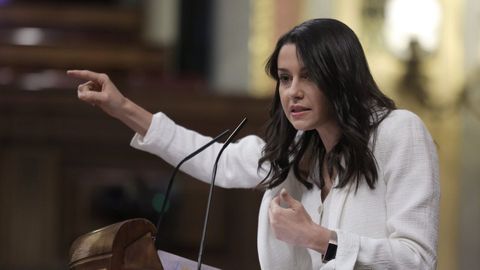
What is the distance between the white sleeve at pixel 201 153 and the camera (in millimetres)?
1831

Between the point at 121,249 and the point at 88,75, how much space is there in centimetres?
40

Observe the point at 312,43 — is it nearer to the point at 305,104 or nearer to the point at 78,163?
the point at 305,104

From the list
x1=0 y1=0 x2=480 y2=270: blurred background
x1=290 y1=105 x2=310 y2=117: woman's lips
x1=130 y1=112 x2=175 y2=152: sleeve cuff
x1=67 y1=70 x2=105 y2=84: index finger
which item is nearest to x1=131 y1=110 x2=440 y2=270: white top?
x1=290 y1=105 x2=310 y2=117: woman's lips

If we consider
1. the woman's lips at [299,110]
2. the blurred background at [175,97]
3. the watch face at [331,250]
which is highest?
the woman's lips at [299,110]

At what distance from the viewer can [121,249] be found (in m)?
1.43

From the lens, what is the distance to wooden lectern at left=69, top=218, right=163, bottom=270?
1421mm

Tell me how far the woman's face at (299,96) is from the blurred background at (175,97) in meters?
1.19

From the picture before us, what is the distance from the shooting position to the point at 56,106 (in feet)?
11.5

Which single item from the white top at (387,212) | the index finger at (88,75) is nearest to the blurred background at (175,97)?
the index finger at (88,75)

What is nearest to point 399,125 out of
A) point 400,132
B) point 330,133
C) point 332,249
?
point 400,132

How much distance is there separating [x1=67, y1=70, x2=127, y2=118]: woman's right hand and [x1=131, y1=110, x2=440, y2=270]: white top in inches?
11.7

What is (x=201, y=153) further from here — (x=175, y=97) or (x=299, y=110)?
(x=175, y=97)

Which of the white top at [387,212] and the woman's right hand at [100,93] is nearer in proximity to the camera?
the white top at [387,212]

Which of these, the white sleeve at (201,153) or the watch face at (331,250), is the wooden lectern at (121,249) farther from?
the white sleeve at (201,153)
